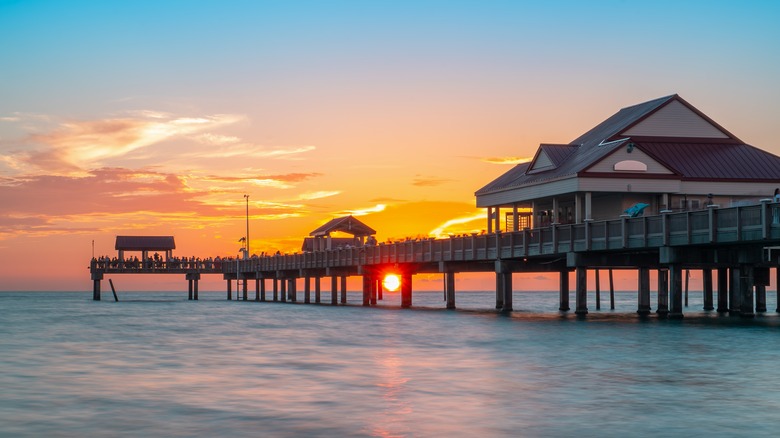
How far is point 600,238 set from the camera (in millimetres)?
50125

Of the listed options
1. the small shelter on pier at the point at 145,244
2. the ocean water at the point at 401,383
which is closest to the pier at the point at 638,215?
the ocean water at the point at 401,383

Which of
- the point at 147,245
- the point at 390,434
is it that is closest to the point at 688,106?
the point at 390,434

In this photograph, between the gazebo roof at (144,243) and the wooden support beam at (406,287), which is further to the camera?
the gazebo roof at (144,243)

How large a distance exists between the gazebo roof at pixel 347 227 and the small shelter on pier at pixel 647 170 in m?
33.6

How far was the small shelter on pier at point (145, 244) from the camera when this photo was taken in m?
131

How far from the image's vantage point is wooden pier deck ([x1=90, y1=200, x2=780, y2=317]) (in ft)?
139

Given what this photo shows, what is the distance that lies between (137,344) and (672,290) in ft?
82.8

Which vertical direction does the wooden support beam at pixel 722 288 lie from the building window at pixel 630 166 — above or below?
below

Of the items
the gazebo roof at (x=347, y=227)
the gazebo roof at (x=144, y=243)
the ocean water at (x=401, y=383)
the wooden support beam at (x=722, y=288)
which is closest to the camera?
the ocean water at (x=401, y=383)

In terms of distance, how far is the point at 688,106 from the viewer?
208 feet

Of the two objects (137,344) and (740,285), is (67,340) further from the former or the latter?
(740,285)

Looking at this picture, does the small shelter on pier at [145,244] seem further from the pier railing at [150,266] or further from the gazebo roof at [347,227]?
the gazebo roof at [347,227]

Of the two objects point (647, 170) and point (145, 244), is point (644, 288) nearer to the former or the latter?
point (647, 170)

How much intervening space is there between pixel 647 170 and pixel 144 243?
8801cm
